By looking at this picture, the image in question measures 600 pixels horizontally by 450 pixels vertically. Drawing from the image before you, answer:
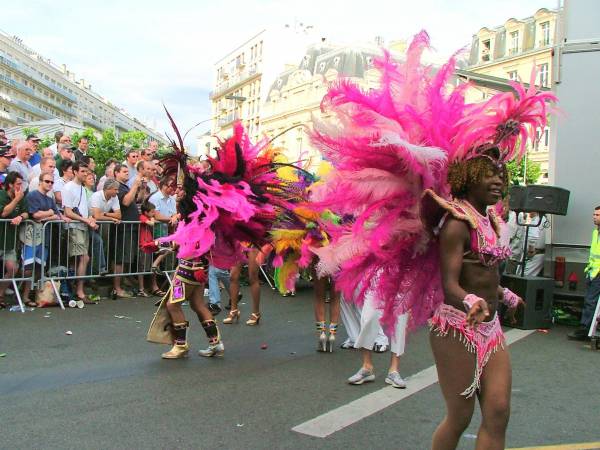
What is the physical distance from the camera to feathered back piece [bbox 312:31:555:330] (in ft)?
10.5

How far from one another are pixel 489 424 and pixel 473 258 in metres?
0.79

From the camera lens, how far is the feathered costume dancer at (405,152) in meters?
3.20

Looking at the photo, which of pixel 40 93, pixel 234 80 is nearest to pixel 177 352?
pixel 234 80

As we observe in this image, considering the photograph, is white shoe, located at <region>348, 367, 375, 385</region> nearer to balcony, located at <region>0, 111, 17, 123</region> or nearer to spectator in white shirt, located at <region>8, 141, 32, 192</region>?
spectator in white shirt, located at <region>8, 141, 32, 192</region>

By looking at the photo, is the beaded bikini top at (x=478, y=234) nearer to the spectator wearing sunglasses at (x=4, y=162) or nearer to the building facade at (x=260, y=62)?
the spectator wearing sunglasses at (x=4, y=162)

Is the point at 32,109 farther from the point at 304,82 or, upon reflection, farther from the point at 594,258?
the point at 594,258

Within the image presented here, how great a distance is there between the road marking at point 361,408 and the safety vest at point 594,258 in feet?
10.2

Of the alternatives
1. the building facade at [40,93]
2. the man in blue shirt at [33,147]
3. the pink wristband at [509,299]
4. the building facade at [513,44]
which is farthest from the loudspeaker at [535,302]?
the building facade at [40,93]

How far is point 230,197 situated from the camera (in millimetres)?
5680

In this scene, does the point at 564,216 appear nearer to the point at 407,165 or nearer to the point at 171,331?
the point at 171,331

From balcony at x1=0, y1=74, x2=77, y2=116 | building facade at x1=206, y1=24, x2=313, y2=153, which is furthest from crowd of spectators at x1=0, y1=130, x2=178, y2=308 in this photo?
balcony at x1=0, y1=74, x2=77, y2=116

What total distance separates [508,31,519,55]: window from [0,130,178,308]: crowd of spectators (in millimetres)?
46210

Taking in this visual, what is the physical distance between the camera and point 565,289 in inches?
333

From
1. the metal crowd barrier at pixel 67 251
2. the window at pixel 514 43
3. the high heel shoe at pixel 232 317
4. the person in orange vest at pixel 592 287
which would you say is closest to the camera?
the person in orange vest at pixel 592 287
